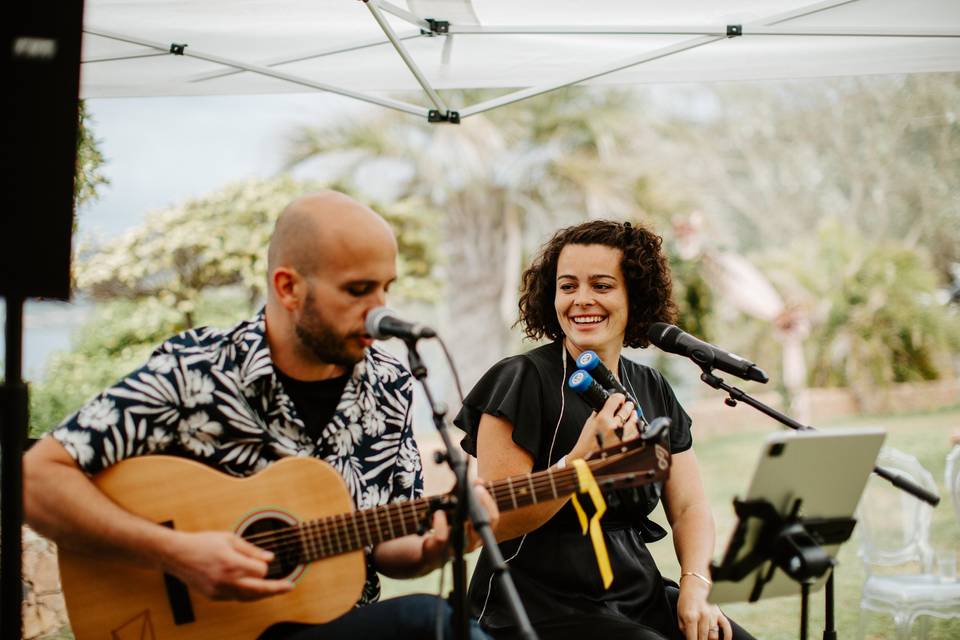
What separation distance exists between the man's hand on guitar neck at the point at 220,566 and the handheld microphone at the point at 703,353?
4.91ft

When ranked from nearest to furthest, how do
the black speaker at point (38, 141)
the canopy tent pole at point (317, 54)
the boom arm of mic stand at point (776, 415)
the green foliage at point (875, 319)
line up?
the black speaker at point (38, 141) → the boom arm of mic stand at point (776, 415) → the canopy tent pole at point (317, 54) → the green foliage at point (875, 319)

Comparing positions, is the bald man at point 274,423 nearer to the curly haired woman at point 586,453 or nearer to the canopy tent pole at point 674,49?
the curly haired woman at point 586,453

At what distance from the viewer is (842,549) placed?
26.4ft

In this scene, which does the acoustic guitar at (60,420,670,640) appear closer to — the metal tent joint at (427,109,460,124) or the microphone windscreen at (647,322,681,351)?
the microphone windscreen at (647,322,681,351)

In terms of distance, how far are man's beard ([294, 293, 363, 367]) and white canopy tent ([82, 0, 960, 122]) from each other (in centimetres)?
194

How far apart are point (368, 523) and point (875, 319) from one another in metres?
12.7

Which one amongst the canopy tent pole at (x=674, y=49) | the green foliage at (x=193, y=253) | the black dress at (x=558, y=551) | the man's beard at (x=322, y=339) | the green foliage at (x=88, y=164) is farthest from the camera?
the green foliage at (x=193, y=253)

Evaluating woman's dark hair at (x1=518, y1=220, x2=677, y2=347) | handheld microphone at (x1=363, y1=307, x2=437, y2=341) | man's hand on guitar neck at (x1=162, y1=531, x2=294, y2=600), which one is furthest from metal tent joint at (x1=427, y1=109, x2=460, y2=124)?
man's hand on guitar neck at (x1=162, y1=531, x2=294, y2=600)

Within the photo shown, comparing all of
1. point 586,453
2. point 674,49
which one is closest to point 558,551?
point 586,453

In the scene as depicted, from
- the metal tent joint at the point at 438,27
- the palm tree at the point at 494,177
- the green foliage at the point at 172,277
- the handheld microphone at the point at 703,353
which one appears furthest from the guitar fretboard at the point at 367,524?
the palm tree at the point at 494,177

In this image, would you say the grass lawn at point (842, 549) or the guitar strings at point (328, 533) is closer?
the guitar strings at point (328, 533)

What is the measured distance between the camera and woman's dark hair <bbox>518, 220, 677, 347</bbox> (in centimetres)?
350

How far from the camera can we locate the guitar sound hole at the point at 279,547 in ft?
8.17

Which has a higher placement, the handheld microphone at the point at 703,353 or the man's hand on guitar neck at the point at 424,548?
the handheld microphone at the point at 703,353
